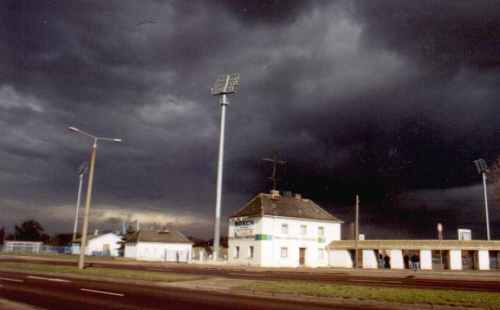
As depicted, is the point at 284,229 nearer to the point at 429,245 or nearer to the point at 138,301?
the point at 429,245

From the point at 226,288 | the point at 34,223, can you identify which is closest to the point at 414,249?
the point at 226,288

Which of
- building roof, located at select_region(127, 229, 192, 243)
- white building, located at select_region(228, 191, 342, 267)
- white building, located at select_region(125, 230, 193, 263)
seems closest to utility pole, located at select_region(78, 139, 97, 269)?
white building, located at select_region(228, 191, 342, 267)

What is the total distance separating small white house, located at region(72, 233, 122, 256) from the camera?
85938 mm

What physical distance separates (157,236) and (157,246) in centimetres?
214

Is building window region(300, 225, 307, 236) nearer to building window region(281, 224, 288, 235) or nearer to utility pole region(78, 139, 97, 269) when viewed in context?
building window region(281, 224, 288, 235)

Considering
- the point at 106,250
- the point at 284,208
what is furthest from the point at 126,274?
the point at 106,250

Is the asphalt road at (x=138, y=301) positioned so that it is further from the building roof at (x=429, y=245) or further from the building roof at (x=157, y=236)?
the building roof at (x=157, y=236)

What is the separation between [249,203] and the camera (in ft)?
184

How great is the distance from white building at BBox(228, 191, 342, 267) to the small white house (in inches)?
1587

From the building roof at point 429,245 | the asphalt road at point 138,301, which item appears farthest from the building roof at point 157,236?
the asphalt road at point 138,301

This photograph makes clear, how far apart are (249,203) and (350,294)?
41212 mm

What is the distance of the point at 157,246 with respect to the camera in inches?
3068

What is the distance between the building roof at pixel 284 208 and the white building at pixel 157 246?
24874mm

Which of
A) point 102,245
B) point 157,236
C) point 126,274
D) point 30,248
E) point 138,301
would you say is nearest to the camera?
point 138,301
